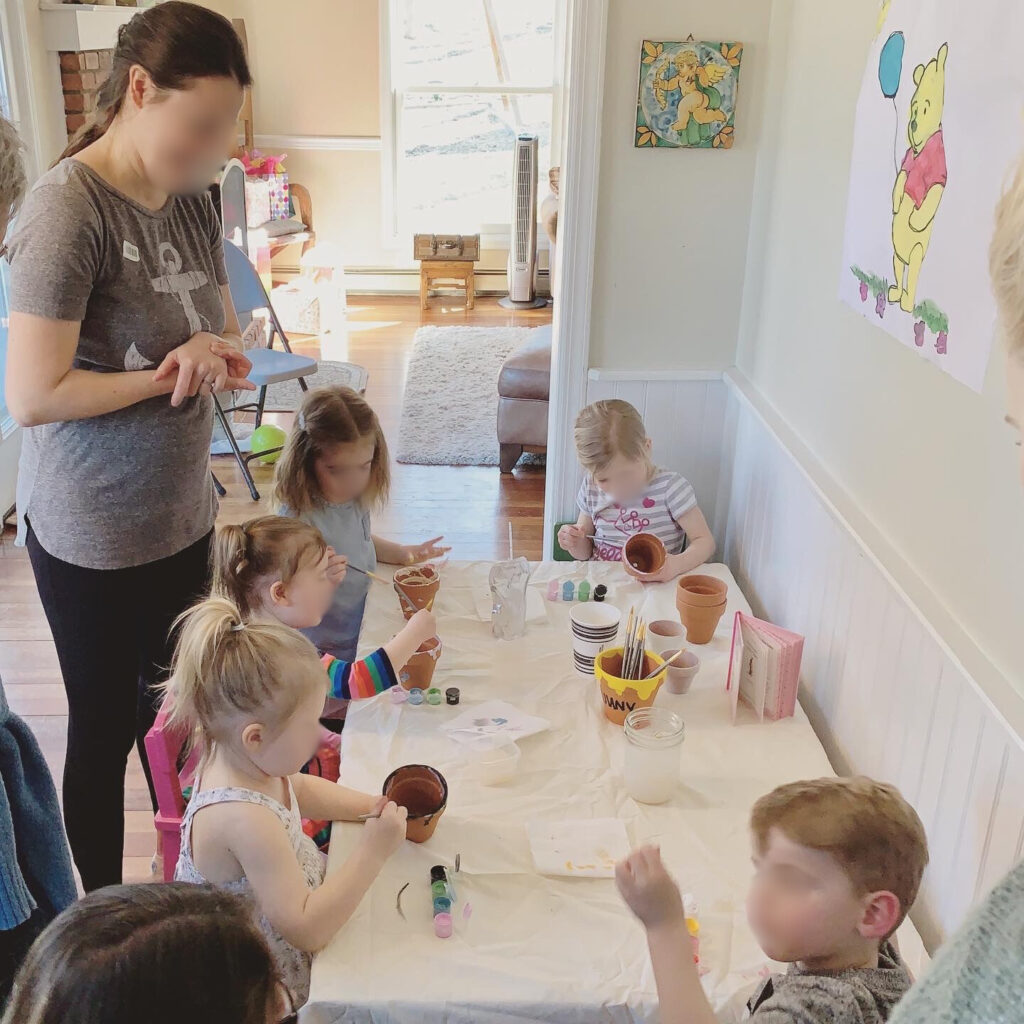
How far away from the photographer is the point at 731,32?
2.40m

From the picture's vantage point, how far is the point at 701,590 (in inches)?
77.9

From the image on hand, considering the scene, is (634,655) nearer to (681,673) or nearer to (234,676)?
(681,673)

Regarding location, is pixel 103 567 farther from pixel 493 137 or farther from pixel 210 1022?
pixel 493 137

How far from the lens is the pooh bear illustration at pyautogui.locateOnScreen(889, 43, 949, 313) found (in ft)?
4.83

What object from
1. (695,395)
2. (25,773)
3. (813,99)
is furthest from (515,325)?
(25,773)

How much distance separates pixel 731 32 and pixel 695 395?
865 millimetres

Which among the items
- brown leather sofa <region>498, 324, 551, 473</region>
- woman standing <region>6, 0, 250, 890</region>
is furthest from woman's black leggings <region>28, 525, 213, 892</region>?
brown leather sofa <region>498, 324, 551, 473</region>

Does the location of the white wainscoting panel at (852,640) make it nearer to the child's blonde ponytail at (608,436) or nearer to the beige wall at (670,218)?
the beige wall at (670,218)

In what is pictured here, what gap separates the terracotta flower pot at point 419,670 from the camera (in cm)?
174

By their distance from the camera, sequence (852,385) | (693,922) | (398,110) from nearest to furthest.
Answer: (693,922)
(852,385)
(398,110)

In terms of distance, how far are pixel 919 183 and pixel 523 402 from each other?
9.14 feet

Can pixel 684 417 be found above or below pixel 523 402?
above

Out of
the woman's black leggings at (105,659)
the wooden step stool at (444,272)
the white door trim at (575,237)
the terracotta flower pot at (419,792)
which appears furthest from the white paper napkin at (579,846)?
the wooden step stool at (444,272)

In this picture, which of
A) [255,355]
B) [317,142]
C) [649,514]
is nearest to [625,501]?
[649,514]
